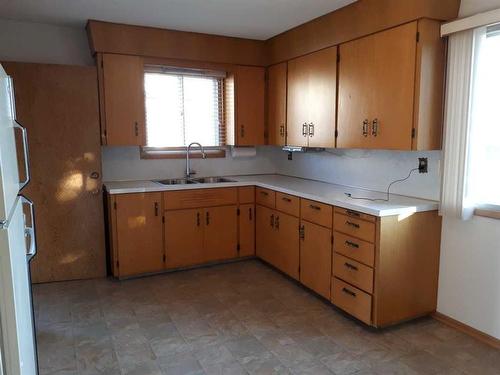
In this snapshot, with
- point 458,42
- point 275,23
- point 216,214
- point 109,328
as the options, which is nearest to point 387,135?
point 458,42

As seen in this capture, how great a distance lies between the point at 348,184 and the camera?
377 centimetres

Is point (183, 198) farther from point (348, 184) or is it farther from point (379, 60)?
point (379, 60)

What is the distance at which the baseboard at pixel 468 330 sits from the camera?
258cm

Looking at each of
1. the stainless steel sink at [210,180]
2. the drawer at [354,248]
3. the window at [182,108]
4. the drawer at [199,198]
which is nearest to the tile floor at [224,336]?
the drawer at [354,248]

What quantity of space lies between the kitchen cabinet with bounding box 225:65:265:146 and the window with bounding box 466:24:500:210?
2.32 m

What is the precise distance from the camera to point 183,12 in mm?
3305

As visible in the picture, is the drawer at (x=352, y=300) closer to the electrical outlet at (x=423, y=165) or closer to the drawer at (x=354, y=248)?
the drawer at (x=354, y=248)

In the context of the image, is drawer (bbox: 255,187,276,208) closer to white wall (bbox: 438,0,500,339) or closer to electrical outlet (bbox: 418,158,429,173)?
electrical outlet (bbox: 418,158,429,173)

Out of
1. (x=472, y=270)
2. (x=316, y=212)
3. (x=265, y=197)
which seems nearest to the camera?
(x=472, y=270)

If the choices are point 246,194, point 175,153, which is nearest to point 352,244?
point 246,194

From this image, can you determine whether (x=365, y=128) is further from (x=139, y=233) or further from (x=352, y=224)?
(x=139, y=233)

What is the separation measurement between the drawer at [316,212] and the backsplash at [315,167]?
2.02 ft

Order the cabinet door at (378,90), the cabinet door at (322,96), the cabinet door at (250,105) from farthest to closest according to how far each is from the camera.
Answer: the cabinet door at (250,105), the cabinet door at (322,96), the cabinet door at (378,90)

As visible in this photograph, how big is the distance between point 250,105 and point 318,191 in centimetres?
145
